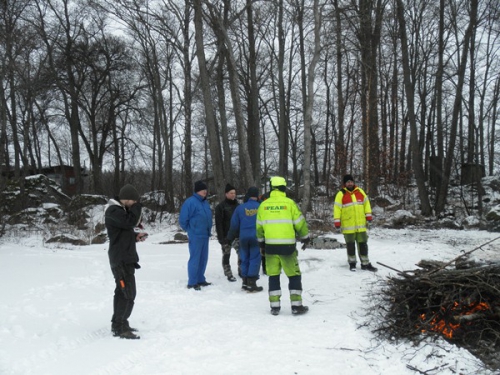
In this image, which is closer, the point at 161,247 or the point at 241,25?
the point at 161,247

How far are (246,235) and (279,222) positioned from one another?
1.62 metres

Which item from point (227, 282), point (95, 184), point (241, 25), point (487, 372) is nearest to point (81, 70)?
point (95, 184)

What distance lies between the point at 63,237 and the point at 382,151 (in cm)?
1454

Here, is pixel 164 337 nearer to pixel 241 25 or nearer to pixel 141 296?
pixel 141 296

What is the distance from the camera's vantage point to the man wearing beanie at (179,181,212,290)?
7.88 meters

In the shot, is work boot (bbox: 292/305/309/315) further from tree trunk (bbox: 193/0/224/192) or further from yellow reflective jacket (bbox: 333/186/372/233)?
tree trunk (bbox: 193/0/224/192)

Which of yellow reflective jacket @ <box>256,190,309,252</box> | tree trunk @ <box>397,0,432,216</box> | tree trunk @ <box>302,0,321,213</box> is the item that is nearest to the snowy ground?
yellow reflective jacket @ <box>256,190,309,252</box>

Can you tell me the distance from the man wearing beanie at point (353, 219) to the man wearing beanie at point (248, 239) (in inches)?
74.3

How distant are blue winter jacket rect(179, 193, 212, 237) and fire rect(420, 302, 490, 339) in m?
4.28

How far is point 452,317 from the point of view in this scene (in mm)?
4699

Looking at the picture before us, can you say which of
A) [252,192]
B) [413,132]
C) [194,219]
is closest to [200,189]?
[194,219]

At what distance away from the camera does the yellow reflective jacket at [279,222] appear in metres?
6.14

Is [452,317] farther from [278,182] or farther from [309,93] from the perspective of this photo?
[309,93]

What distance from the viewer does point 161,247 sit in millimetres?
13367
